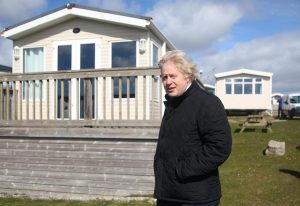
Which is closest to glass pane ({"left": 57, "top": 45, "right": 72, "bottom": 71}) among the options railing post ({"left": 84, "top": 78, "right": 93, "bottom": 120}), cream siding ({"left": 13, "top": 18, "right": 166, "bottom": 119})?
cream siding ({"left": 13, "top": 18, "right": 166, "bottom": 119})

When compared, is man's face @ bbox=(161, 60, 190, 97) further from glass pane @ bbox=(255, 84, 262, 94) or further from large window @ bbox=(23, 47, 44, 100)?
glass pane @ bbox=(255, 84, 262, 94)

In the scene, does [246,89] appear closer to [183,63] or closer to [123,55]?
[123,55]

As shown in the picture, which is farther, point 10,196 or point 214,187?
point 10,196

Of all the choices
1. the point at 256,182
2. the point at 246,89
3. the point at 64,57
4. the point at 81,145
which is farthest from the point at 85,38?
the point at 246,89

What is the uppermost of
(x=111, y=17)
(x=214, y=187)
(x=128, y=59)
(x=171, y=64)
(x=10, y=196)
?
(x=111, y=17)

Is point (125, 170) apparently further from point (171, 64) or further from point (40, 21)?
point (40, 21)

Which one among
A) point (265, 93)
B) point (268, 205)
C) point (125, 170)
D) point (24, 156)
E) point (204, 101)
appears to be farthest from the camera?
point (265, 93)

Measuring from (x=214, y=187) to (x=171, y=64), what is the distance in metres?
0.86

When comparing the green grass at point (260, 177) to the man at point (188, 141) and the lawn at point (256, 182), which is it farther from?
the man at point (188, 141)

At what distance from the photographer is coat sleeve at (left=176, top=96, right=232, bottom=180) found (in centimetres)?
266

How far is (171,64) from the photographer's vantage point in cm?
286

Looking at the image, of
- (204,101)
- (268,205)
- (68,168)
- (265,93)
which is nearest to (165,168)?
(204,101)

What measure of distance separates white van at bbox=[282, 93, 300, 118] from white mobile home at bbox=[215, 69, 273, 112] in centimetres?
127

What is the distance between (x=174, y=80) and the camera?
284 centimetres
